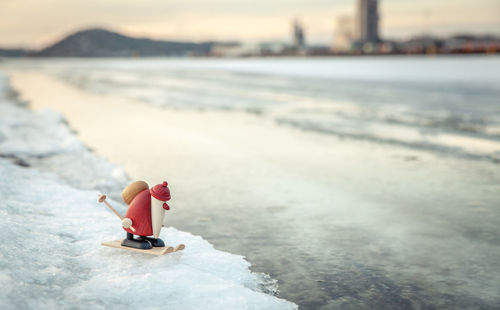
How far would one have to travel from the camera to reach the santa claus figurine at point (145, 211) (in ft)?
12.5

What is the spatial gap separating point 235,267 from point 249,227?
1298 mm

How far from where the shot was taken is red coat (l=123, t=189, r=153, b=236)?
12.8ft

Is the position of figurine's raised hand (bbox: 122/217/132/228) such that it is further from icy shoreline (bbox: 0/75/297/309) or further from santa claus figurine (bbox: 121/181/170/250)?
icy shoreline (bbox: 0/75/297/309)

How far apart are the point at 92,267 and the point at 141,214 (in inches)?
23.3

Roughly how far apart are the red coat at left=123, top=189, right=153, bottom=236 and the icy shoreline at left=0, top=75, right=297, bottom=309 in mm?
298

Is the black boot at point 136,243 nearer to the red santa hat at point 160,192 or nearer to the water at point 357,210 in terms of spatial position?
the red santa hat at point 160,192

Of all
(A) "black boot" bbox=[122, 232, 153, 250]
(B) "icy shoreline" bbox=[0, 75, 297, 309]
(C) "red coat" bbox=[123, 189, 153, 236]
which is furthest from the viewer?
(A) "black boot" bbox=[122, 232, 153, 250]

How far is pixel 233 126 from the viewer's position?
14477 mm

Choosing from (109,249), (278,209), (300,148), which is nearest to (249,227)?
(278,209)

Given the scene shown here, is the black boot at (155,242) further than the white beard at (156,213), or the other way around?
the black boot at (155,242)

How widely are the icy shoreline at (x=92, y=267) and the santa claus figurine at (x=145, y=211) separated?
256 millimetres

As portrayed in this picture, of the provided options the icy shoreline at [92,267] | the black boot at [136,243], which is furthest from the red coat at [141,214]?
the icy shoreline at [92,267]

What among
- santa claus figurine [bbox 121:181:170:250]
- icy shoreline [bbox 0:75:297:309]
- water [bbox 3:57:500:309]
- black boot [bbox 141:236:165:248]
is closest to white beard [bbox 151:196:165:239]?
santa claus figurine [bbox 121:181:170:250]

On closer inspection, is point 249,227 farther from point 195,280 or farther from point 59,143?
point 59,143
